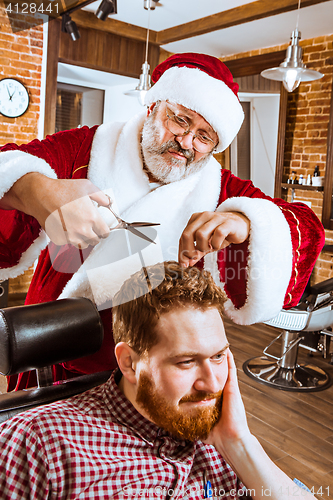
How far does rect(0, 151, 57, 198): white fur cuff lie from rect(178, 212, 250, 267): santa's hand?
0.36m

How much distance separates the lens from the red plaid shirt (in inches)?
34.8

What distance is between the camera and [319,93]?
5.04 m

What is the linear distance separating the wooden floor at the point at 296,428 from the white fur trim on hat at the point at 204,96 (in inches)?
83.6

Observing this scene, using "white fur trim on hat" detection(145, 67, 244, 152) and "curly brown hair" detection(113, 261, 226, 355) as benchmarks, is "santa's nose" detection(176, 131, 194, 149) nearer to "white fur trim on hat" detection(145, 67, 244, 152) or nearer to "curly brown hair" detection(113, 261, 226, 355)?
"white fur trim on hat" detection(145, 67, 244, 152)

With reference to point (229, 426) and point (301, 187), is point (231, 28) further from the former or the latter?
point (229, 426)

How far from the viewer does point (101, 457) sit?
3.13 ft

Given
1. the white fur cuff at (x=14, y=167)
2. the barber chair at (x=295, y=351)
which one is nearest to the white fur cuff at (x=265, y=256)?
the white fur cuff at (x=14, y=167)

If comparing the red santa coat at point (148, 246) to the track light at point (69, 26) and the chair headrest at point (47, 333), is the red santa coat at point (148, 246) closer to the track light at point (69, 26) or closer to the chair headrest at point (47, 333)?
the chair headrest at point (47, 333)

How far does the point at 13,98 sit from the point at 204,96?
14.1 ft

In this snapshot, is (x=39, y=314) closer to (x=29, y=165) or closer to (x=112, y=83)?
(x=29, y=165)

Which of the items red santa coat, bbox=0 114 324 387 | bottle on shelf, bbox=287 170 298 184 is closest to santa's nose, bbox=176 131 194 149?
red santa coat, bbox=0 114 324 387

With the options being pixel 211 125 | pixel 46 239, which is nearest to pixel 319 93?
pixel 211 125

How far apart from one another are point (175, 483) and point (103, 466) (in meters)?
0.18

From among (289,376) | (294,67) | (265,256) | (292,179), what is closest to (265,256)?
(265,256)
